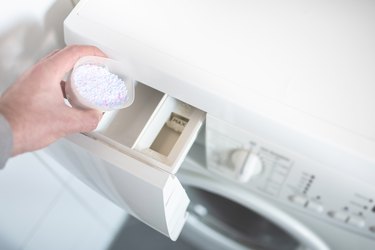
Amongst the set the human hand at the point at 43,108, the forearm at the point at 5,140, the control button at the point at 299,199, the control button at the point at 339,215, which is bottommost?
the forearm at the point at 5,140

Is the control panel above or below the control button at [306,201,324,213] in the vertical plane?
above

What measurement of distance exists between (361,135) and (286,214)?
0.82ft

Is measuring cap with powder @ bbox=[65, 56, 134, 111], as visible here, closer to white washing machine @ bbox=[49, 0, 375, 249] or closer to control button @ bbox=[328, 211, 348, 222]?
white washing machine @ bbox=[49, 0, 375, 249]

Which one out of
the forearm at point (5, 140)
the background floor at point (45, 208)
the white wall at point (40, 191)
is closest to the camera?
the forearm at point (5, 140)

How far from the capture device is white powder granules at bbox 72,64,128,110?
18.4 inches

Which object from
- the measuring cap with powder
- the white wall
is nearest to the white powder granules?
the measuring cap with powder

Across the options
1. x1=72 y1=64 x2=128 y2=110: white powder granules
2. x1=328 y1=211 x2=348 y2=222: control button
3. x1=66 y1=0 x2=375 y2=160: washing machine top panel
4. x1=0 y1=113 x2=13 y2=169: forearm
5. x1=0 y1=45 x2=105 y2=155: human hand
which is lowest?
x1=0 y1=113 x2=13 y2=169: forearm

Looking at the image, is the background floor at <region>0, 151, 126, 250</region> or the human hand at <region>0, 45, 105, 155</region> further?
the background floor at <region>0, 151, 126, 250</region>

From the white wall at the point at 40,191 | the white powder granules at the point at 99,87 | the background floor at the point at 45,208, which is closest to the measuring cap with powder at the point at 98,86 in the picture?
the white powder granules at the point at 99,87

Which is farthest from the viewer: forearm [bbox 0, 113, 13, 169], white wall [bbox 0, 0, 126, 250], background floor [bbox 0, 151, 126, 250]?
background floor [bbox 0, 151, 126, 250]

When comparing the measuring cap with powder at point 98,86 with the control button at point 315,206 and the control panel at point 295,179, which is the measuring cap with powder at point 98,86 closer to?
the control panel at point 295,179

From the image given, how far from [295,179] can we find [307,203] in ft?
0.20

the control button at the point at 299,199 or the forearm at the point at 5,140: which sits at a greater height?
the control button at the point at 299,199

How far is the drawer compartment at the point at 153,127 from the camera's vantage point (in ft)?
1.67
